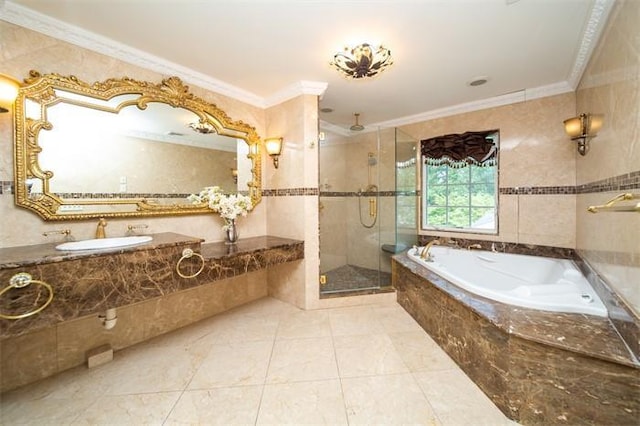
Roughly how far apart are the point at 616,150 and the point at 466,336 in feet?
4.65

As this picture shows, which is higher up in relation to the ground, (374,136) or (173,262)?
(374,136)

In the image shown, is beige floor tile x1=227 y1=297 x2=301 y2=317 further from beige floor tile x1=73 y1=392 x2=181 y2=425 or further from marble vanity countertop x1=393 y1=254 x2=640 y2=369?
marble vanity countertop x1=393 y1=254 x2=640 y2=369

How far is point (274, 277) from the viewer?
2.73 metres

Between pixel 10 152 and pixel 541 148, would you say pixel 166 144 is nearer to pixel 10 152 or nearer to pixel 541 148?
pixel 10 152

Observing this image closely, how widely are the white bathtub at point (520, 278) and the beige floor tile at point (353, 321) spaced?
2.42ft

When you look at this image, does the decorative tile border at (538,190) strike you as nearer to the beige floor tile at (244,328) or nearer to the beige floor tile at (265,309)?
the beige floor tile at (265,309)

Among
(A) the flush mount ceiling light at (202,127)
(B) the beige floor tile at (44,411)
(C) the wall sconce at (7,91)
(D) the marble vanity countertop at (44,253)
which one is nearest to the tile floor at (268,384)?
(B) the beige floor tile at (44,411)

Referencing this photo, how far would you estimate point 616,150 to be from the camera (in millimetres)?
1370

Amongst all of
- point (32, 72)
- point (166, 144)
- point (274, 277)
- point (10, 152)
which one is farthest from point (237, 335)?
point (32, 72)

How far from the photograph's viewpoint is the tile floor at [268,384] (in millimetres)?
1238

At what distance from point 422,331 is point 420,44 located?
2.30m

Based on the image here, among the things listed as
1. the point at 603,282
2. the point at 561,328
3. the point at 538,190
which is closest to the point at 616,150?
the point at 603,282

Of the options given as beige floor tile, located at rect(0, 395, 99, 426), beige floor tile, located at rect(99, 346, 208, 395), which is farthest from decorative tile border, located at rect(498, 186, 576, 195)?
beige floor tile, located at rect(0, 395, 99, 426)

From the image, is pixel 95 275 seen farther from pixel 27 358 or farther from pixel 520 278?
pixel 520 278
